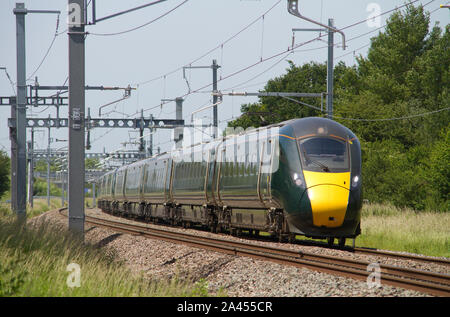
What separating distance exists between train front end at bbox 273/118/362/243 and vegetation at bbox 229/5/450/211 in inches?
200

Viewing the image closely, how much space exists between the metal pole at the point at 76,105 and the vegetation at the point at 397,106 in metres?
6.57

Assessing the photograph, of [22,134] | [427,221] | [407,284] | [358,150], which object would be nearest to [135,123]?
[22,134]

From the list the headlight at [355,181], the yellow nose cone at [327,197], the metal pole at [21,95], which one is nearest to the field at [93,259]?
the headlight at [355,181]

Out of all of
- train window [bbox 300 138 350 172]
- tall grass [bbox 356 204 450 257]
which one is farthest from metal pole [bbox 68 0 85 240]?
tall grass [bbox 356 204 450 257]

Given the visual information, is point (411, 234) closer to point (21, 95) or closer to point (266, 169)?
point (266, 169)


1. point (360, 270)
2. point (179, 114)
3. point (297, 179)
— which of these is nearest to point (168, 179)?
point (179, 114)

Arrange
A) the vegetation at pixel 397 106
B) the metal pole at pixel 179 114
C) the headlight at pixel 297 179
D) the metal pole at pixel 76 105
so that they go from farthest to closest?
the metal pole at pixel 179 114 → the vegetation at pixel 397 106 → the metal pole at pixel 76 105 → the headlight at pixel 297 179

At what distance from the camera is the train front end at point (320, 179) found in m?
16.8

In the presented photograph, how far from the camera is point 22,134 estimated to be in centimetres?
2934

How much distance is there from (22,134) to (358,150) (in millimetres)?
16579

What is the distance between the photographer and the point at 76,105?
1853cm

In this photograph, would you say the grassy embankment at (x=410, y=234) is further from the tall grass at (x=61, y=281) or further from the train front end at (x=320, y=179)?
the tall grass at (x=61, y=281)
